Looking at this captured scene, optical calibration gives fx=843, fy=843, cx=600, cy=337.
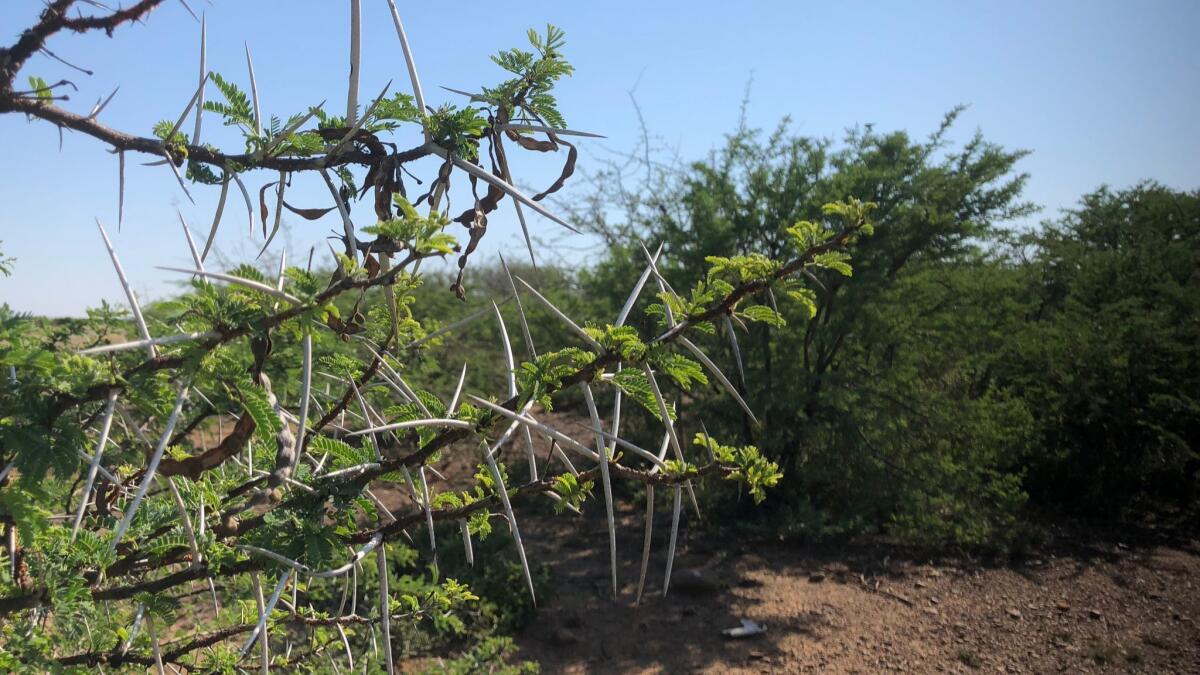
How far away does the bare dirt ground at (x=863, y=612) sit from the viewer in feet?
16.1

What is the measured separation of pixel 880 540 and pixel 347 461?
619 cm

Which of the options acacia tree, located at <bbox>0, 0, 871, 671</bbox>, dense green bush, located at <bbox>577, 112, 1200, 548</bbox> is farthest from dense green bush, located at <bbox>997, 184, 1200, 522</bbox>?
acacia tree, located at <bbox>0, 0, 871, 671</bbox>

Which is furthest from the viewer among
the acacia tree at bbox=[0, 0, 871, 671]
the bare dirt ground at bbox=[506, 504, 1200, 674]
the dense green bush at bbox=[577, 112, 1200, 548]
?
the dense green bush at bbox=[577, 112, 1200, 548]

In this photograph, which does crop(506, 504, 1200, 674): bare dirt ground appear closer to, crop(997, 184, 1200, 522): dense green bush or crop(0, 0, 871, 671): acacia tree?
crop(997, 184, 1200, 522): dense green bush

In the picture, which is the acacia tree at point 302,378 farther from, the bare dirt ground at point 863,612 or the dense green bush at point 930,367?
the dense green bush at point 930,367

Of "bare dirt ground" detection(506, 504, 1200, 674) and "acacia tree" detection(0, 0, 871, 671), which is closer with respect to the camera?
"acacia tree" detection(0, 0, 871, 671)

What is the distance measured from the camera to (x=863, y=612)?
18.3ft

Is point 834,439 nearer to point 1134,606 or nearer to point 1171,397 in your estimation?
point 1134,606

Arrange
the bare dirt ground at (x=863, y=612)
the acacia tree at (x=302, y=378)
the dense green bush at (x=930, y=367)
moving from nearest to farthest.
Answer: the acacia tree at (x=302, y=378)
the bare dirt ground at (x=863, y=612)
the dense green bush at (x=930, y=367)

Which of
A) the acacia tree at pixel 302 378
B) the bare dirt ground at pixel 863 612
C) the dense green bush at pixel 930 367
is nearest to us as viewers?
the acacia tree at pixel 302 378

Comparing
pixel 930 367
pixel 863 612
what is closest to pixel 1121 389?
pixel 930 367

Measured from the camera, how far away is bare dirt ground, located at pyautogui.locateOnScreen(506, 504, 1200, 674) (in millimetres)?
4922

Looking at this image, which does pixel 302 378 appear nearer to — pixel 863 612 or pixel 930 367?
pixel 863 612

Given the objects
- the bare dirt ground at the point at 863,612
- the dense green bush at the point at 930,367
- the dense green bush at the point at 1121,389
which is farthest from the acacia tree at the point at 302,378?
the dense green bush at the point at 1121,389
